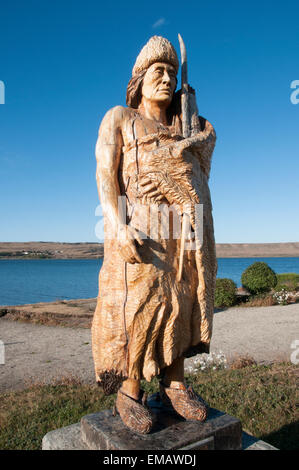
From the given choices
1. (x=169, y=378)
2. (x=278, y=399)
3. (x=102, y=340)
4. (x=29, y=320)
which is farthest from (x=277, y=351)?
(x=29, y=320)

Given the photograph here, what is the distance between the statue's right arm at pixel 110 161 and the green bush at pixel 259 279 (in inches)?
553

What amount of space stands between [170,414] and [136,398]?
0.30m

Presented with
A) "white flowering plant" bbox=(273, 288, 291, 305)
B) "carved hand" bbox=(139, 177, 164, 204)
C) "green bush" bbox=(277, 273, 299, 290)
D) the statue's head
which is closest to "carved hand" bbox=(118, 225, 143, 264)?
"carved hand" bbox=(139, 177, 164, 204)

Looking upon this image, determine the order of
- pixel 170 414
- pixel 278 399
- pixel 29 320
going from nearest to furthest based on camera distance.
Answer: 1. pixel 170 414
2. pixel 278 399
3. pixel 29 320

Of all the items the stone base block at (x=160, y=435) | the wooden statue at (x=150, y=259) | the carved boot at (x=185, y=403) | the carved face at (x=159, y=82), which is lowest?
the stone base block at (x=160, y=435)

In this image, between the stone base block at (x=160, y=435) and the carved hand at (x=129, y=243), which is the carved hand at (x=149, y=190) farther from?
the stone base block at (x=160, y=435)

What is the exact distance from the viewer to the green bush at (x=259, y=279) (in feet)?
50.9

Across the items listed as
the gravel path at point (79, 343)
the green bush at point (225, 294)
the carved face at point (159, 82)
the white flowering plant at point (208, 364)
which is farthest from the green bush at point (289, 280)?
the carved face at point (159, 82)

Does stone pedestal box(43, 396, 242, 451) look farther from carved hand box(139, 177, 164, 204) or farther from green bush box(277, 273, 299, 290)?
green bush box(277, 273, 299, 290)

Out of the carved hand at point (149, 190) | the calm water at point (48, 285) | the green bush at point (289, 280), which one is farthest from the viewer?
the calm water at point (48, 285)

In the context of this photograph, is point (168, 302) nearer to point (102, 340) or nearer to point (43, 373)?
point (102, 340)

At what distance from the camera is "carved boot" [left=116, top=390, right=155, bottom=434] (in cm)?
234

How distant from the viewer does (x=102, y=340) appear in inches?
98.2
